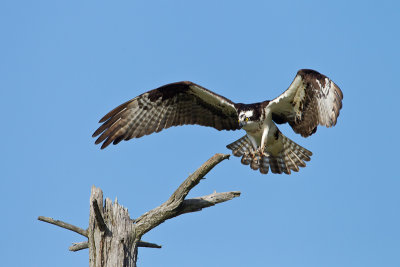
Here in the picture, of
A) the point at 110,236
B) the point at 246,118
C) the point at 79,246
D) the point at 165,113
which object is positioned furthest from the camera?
the point at 165,113

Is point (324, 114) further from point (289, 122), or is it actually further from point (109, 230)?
point (109, 230)

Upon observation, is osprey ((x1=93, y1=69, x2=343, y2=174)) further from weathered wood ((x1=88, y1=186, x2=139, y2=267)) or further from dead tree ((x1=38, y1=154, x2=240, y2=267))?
weathered wood ((x1=88, y1=186, x2=139, y2=267))

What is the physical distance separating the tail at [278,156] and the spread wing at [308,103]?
0.82 m

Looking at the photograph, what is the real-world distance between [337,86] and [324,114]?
0.50 metres

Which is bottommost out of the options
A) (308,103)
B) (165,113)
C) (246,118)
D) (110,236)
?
(110,236)

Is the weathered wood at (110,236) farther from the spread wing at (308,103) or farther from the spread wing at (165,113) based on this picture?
the spread wing at (308,103)

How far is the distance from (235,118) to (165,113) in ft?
4.39

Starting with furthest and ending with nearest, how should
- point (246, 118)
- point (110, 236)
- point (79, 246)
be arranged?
point (246, 118)
point (79, 246)
point (110, 236)

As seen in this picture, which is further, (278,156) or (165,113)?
(278,156)

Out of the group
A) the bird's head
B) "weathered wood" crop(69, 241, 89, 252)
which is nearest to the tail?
the bird's head

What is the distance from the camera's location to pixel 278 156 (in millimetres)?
10914

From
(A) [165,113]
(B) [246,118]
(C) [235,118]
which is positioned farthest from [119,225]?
(C) [235,118]

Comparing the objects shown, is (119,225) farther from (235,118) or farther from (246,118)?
(235,118)

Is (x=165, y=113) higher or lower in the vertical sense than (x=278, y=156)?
higher
